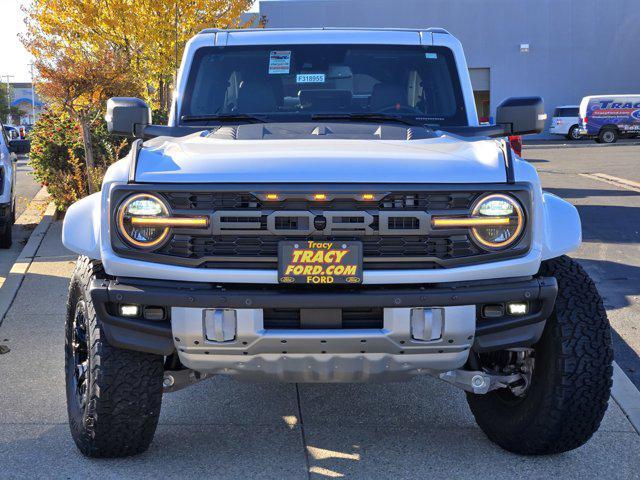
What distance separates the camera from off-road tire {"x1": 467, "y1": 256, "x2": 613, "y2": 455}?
391cm

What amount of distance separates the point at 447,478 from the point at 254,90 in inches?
100

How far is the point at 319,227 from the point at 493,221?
0.70 meters

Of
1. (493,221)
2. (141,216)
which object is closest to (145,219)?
(141,216)

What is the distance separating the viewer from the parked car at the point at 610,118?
38.7 m

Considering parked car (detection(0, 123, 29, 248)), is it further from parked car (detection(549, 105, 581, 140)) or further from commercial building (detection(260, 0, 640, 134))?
commercial building (detection(260, 0, 640, 134))

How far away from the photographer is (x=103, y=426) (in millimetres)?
3949

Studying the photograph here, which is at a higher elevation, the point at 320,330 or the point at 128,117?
the point at 128,117

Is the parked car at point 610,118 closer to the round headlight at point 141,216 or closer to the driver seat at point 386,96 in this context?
the driver seat at point 386,96

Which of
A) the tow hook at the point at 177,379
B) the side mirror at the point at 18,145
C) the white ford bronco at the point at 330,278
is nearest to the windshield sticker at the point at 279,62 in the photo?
the white ford bronco at the point at 330,278

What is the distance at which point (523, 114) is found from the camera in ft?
16.4

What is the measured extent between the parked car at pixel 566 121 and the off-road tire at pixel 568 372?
40.3 m

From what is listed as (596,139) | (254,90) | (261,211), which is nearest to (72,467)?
(261,211)

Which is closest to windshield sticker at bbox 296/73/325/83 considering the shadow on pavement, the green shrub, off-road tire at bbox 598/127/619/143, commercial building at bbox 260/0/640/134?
the green shrub

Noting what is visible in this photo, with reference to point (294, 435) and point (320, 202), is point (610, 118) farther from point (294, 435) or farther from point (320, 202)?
point (320, 202)
